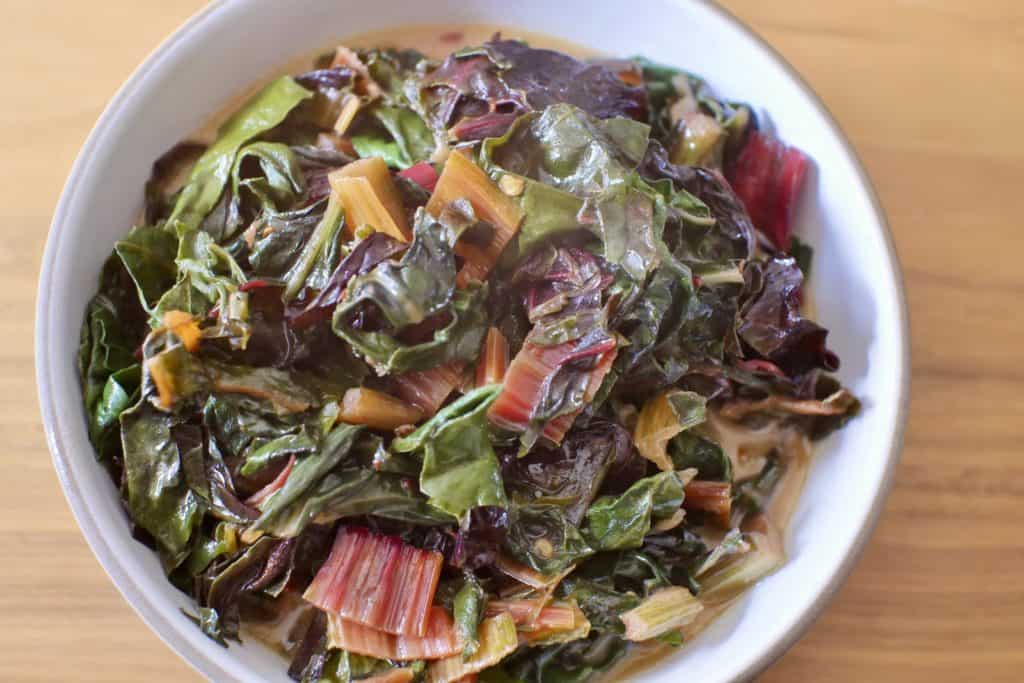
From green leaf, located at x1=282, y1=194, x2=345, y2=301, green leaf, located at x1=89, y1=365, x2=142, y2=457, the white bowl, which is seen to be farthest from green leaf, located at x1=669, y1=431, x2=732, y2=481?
green leaf, located at x1=89, y1=365, x2=142, y2=457

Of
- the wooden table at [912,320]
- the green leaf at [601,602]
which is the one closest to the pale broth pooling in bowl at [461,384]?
the green leaf at [601,602]

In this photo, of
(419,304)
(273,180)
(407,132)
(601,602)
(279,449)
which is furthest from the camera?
(407,132)

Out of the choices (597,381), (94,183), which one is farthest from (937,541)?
(94,183)

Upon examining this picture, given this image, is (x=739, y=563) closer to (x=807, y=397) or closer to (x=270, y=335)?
(x=807, y=397)

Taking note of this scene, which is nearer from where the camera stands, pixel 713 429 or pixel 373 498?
pixel 373 498

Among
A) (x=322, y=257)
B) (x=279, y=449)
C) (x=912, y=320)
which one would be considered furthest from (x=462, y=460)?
(x=912, y=320)

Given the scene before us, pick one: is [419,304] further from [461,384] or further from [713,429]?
[713,429]
